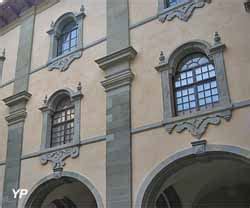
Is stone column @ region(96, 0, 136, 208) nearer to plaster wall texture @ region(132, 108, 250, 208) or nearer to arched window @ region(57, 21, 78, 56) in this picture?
plaster wall texture @ region(132, 108, 250, 208)

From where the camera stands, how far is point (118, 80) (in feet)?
36.5

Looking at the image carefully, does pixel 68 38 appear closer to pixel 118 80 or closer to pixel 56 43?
pixel 56 43

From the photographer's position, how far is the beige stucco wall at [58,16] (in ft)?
42.6

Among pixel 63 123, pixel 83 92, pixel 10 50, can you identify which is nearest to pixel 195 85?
pixel 83 92

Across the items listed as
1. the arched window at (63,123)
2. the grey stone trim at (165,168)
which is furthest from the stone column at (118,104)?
the arched window at (63,123)

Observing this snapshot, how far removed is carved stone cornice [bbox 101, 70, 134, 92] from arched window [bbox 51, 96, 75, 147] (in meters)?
1.78

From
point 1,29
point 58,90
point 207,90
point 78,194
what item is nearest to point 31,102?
point 58,90

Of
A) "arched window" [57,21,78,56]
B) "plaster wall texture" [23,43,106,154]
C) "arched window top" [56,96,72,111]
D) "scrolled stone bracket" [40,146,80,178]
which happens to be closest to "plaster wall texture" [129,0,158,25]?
"plaster wall texture" [23,43,106,154]

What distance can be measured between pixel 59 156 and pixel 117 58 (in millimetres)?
3793

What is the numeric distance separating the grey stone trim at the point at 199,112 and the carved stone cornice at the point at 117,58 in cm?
110

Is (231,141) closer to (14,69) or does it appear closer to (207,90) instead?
(207,90)

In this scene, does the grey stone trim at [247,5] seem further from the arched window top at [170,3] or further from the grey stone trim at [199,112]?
the arched window top at [170,3]

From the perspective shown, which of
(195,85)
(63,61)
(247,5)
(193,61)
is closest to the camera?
(247,5)

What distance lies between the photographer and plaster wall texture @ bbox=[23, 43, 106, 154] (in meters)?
11.4
